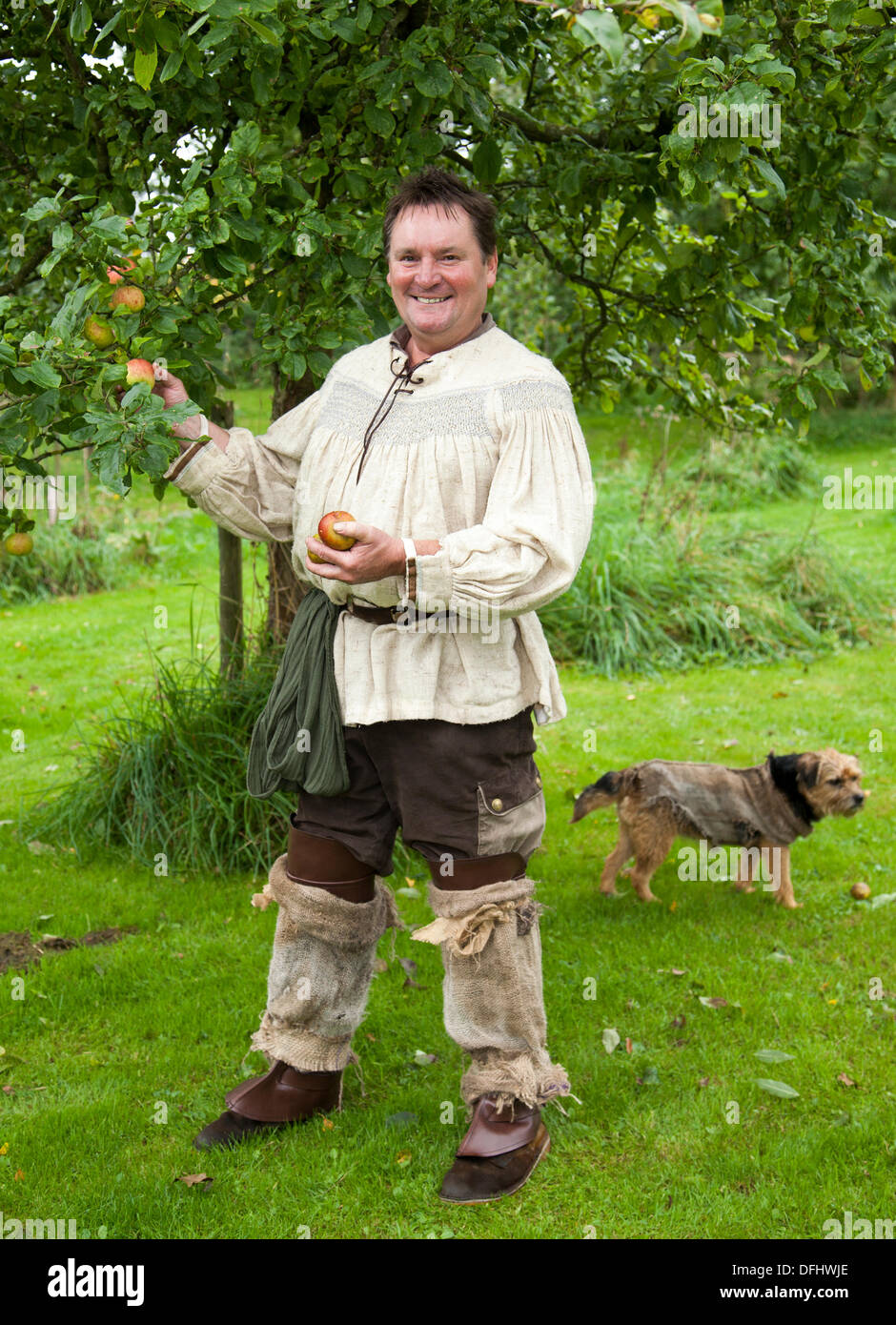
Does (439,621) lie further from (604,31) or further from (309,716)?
(604,31)

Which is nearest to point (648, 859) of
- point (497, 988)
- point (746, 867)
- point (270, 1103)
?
point (746, 867)

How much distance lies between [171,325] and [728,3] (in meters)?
2.14

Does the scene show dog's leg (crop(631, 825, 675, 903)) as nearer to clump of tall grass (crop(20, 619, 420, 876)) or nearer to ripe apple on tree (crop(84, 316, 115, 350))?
clump of tall grass (crop(20, 619, 420, 876))

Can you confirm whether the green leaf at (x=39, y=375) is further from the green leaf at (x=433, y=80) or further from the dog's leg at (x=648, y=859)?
the dog's leg at (x=648, y=859)

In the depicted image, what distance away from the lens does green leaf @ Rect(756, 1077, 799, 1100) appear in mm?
3443

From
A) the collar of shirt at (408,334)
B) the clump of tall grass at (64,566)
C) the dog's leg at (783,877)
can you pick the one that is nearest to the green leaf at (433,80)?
the collar of shirt at (408,334)

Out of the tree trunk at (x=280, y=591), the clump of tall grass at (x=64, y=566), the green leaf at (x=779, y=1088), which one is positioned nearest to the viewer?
the green leaf at (x=779, y=1088)

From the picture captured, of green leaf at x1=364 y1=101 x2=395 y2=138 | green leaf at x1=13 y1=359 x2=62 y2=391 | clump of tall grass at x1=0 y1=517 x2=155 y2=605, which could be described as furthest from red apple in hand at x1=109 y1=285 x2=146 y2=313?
clump of tall grass at x1=0 y1=517 x2=155 y2=605

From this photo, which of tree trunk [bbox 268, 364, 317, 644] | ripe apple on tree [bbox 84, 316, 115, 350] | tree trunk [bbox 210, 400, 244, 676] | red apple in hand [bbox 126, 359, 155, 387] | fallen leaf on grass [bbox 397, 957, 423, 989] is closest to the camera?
red apple in hand [bbox 126, 359, 155, 387]

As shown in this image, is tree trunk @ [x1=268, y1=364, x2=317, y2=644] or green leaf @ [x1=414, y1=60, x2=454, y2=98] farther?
tree trunk @ [x1=268, y1=364, x2=317, y2=644]

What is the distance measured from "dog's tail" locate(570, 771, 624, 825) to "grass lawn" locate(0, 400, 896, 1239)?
0.35m

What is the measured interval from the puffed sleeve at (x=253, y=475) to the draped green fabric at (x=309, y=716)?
Result: 0.76 ft

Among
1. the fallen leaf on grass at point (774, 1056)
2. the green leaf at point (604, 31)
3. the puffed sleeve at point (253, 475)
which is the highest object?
the green leaf at point (604, 31)

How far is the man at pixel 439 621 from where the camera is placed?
107 inches
